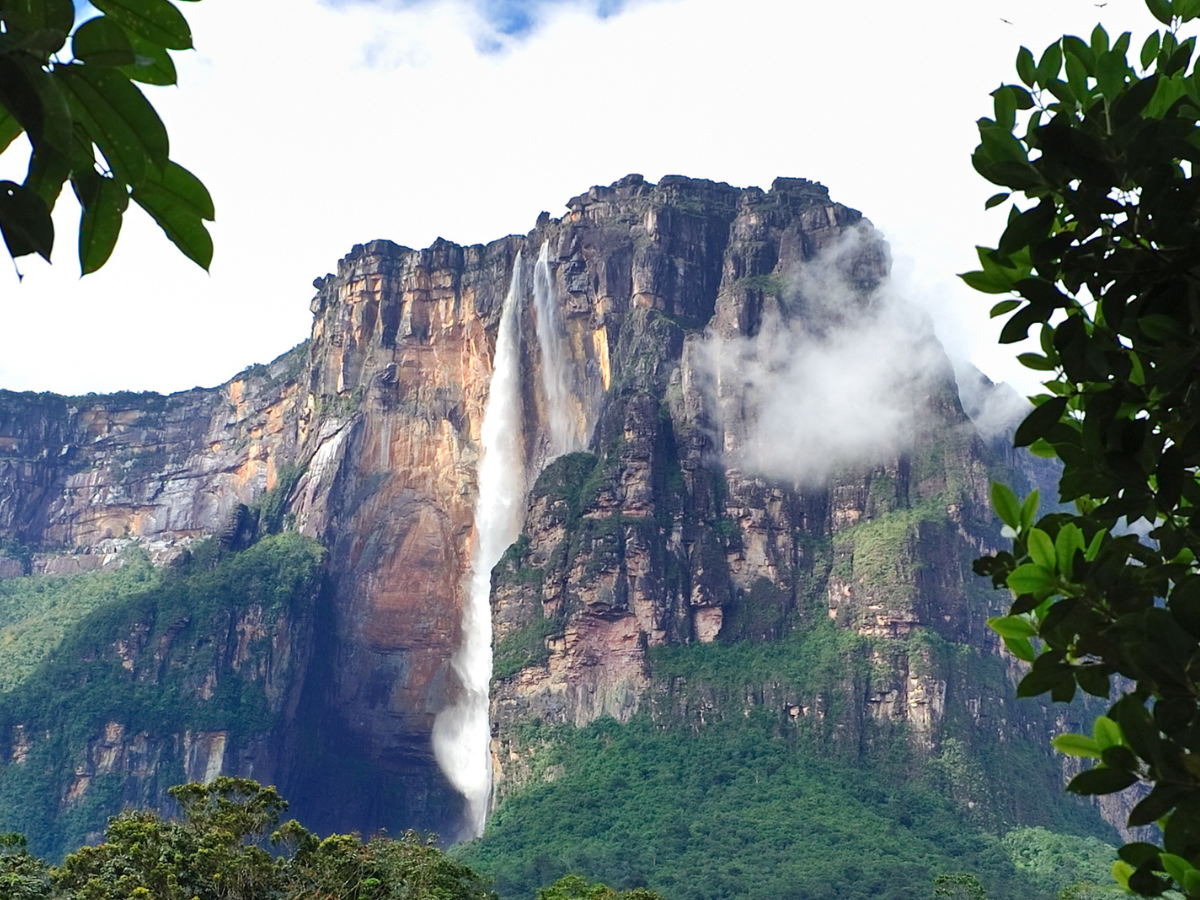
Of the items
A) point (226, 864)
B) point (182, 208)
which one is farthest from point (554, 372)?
point (182, 208)

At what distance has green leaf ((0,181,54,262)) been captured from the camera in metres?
1.88

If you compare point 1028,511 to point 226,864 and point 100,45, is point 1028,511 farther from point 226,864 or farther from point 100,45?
point 226,864

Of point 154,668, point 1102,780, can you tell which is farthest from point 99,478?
point 1102,780

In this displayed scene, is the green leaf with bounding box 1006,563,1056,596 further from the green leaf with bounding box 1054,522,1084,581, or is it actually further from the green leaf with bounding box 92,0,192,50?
the green leaf with bounding box 92,0,192,50

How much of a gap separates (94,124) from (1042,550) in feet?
5.62

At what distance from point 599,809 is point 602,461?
1793 cm

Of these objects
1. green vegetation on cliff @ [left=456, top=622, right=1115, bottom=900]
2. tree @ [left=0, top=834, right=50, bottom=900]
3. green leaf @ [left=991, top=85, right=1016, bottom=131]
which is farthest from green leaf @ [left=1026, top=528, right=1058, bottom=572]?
green vegetation on cliff @ [left=456, top=622, right=1115, bottom=900]

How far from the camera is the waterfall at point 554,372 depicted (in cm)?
7862

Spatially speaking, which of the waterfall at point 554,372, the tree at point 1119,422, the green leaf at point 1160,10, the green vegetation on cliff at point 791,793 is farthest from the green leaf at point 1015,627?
the waterfall at point 554,372

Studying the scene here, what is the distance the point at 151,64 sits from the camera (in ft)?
6.64

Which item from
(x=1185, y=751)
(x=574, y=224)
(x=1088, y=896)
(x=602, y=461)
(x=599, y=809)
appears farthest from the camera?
(x=574, y=224)

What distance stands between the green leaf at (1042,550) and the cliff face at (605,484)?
62888 mm

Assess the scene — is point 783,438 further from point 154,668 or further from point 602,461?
point 154,668

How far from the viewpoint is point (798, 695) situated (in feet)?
214
